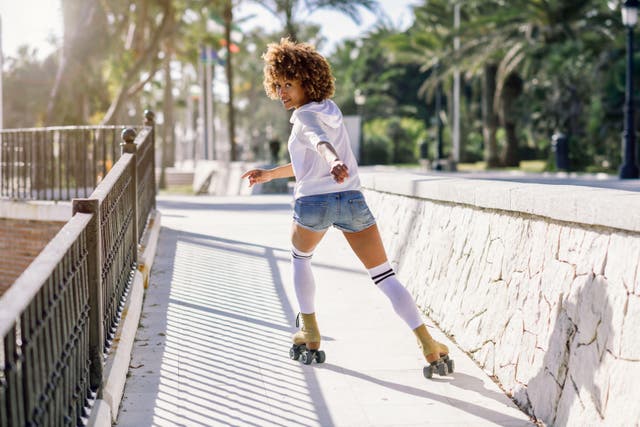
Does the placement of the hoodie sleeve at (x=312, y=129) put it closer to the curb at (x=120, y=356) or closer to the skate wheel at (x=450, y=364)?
the skate wheel at (x=450, y=364)

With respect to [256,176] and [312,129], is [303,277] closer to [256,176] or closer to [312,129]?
[256,176]

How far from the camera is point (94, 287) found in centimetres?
385

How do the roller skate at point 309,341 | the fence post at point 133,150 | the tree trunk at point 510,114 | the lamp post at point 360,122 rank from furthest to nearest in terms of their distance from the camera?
the lamp post at point 360,122
the tree trunk at point 510,114
the fence post at point 133,150
the roller skate at point 309,341

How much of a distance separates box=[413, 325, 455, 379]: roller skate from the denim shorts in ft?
2.21

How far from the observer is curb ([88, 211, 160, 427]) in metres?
3.75

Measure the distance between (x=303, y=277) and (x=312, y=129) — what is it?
0.91 metres

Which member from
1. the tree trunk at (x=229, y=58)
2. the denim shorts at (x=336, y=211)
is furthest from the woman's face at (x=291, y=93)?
the tree trunk at (x=229, y=58)

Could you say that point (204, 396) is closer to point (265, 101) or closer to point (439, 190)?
point (439, 190)

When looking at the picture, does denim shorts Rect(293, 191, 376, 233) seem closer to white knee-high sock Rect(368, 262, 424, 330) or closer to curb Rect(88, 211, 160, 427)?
white knee-high sock Rect(368, 262, 424, 330)

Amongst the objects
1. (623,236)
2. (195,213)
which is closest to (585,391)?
(623,236)

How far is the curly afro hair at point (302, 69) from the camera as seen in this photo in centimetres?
462

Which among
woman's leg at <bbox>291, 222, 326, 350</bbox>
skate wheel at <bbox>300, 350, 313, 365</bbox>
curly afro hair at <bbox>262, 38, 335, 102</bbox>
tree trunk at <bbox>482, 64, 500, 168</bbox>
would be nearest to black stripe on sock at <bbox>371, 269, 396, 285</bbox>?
woman's leg at <bbox>291, 222, 326, 350</bbox>

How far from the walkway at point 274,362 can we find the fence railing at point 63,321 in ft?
1.56

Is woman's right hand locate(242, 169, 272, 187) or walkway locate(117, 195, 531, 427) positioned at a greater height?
woman's right hand locate(242, 169, 272, 187)
